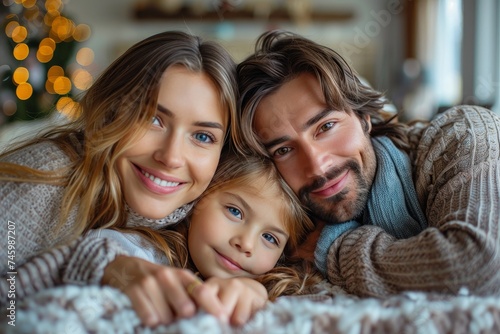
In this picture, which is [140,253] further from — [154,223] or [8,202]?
[8,202]

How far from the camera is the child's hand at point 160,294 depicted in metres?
0.76

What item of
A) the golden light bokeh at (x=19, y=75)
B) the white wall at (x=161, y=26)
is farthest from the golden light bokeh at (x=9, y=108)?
the white wall at (x=161, y=26)

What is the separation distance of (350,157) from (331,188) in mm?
90

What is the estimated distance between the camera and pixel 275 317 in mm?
760

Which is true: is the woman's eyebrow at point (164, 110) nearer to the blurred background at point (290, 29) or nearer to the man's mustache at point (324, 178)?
the man's mustache at point (324, 178)

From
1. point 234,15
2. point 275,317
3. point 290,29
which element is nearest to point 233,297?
point 275,317

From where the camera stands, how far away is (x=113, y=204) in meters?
1.10

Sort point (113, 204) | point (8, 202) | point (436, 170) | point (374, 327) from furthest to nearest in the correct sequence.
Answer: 1. point (436, 170)
2. point (113, 204)
3. point (8, 202)
4. point (374, 327)

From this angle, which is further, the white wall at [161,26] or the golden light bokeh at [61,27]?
the white wall at [161,26]

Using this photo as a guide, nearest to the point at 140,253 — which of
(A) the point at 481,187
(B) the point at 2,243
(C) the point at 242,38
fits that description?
(B) the point at 2,243

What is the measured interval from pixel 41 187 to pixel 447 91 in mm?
4031

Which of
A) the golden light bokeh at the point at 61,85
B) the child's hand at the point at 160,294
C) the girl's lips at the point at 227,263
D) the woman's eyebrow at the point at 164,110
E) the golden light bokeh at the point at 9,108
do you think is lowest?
the golden light bokeh at the point at 9,108

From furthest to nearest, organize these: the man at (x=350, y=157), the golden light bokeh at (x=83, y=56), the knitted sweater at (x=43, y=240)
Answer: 1. the golden light bokeh at (x=83, y=56)
2. the man at (x=350, y=157)
3. the knitted sweater at (x=43, y=240)

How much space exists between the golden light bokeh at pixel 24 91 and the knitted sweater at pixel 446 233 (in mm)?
2641
